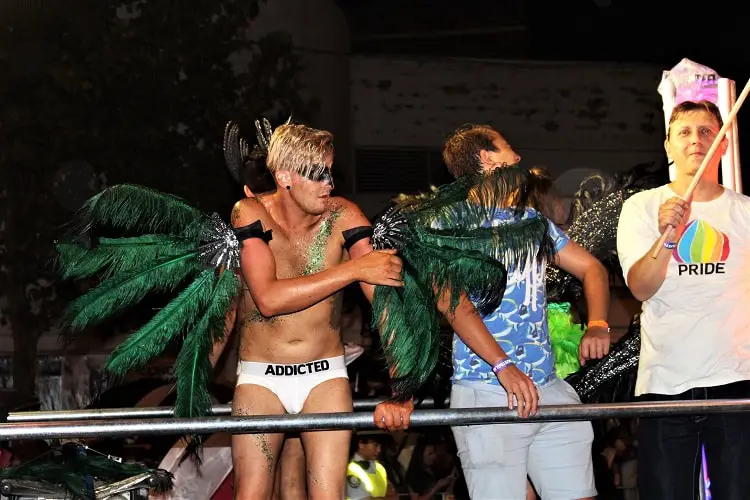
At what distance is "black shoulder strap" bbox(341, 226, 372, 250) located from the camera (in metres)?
3.74

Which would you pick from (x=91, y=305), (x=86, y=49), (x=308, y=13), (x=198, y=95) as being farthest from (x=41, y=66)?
(x=91, y=305)

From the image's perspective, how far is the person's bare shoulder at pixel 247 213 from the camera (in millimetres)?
3744

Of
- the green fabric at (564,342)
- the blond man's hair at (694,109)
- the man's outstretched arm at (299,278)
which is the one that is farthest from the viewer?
the green fabric at (564,342)

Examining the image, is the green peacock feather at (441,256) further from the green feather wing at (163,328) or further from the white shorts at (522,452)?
the green feather wing at (163,328)

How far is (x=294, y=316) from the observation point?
12.3 feet

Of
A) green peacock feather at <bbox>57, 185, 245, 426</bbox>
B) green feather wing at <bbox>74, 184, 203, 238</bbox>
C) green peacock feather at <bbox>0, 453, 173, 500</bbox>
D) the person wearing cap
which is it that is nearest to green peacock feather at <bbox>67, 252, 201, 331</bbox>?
green peacock feather at <bbox>57, 185, 245, 426</bbox>

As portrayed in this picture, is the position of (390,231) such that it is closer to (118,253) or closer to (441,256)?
(441,256)

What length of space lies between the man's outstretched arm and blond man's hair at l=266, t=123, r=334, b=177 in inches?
9.4

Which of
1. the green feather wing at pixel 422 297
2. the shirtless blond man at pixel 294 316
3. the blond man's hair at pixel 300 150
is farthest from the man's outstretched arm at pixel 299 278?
the blond man's hair at pixel 300 150

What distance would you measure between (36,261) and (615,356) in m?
8.23

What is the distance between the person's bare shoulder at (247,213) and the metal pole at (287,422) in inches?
28.8

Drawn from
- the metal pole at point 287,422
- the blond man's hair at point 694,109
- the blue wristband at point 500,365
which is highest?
the blond man's hair at point 694,109

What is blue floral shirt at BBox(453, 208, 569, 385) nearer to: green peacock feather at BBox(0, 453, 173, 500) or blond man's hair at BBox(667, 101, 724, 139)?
blond man's hair at BBox(667, 101, 724, 139)

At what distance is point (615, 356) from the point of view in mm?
4664
